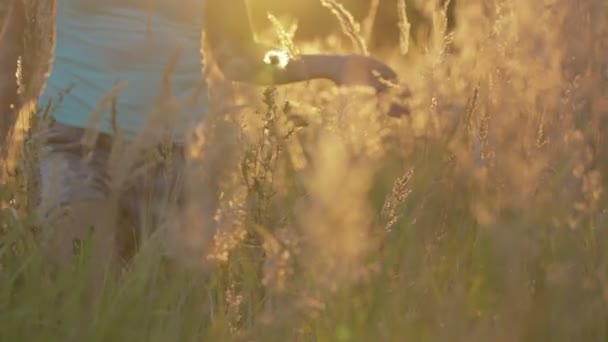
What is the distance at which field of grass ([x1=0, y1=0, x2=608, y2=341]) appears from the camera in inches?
70.2

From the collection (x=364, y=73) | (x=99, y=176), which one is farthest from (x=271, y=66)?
(x=99, y=176)

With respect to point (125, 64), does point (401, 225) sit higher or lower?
lower

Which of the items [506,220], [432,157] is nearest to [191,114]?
[432,157]

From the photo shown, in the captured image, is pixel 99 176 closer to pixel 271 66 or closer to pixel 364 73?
pixel 271 66

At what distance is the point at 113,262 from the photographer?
A: 2484 millimetres

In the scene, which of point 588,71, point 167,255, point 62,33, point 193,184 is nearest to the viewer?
point 193,184

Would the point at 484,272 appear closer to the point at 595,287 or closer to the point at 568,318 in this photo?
the point at 595,287

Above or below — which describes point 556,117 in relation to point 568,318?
above

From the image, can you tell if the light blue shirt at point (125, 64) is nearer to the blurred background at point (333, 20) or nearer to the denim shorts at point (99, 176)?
the denim shorts at point (99, 176)

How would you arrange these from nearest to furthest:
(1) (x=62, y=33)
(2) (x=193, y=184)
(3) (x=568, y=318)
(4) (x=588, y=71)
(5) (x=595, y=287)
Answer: (3) (x=568, y=318), (5) (x=595, y=287), (2) (x=193, y=184), (4) (x=588, y=71), (1) (x=62, y=33)

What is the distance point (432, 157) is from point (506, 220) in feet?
2.58

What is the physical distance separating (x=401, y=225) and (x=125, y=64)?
766mm

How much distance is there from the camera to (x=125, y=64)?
2871 millimetres

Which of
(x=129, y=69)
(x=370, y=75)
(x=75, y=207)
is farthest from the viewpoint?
(x=129, y=69)
